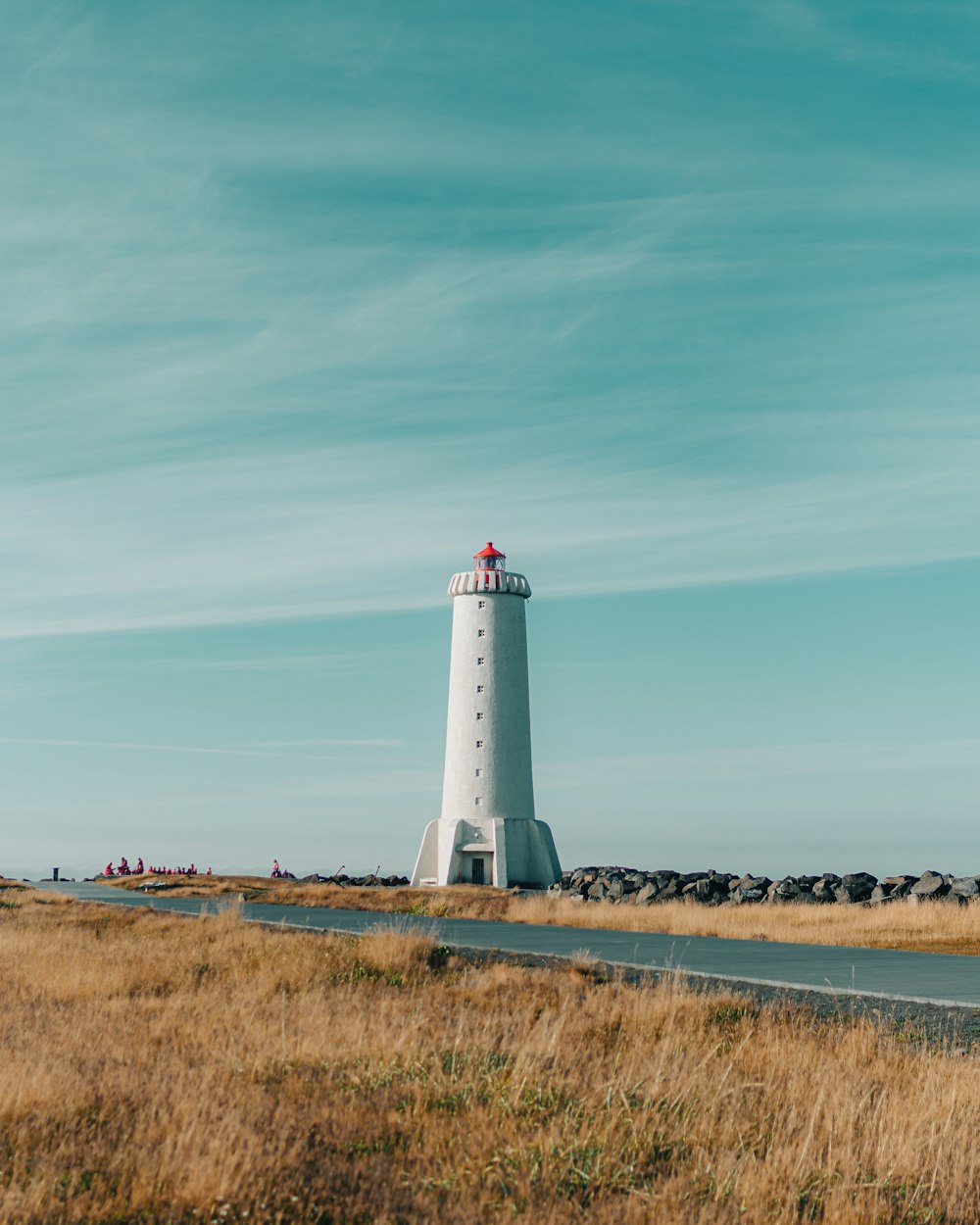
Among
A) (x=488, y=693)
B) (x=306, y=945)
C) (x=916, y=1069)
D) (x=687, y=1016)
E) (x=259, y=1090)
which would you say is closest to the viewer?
(x=259, y=1090)

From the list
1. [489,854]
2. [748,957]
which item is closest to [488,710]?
[489,854]

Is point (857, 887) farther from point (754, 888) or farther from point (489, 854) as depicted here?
point (489, 854)

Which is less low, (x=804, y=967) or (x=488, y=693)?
(x=488, y=693)

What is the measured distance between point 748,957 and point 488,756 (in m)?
31.5

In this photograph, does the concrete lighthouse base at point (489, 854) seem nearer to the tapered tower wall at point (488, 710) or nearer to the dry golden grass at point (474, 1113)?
the tapered tower wall at point (488, 710)

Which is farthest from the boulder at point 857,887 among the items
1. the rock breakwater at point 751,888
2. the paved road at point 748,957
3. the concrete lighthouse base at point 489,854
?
the paved road at point 748,957

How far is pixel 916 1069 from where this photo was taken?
8.94 m

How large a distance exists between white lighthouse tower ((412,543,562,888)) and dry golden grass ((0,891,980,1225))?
1456 inches

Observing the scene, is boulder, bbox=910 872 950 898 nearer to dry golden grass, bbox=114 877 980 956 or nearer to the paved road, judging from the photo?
dry golden grass, bbox=114 877 980 956

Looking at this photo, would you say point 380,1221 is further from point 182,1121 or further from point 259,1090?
point 259,1090

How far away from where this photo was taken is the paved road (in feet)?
46.4

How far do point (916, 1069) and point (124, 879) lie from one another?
57.7m

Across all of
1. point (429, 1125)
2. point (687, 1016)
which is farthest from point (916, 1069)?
point (429, 1125)

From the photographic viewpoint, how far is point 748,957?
58.3 feet
